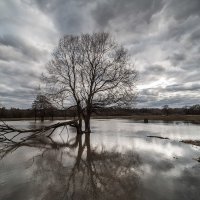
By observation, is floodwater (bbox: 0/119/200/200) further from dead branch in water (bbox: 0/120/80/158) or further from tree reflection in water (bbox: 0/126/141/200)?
dead branch in water (bbox: 0/120/80/158)

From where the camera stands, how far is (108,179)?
24.3 ft

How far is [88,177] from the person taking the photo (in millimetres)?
7664

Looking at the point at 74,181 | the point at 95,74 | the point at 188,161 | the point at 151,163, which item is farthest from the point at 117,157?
the point at 95,74

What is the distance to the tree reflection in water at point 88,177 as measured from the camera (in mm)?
5938

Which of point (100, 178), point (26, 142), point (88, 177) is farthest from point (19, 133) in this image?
point (100, 178)

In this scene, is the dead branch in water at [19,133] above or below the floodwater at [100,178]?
above

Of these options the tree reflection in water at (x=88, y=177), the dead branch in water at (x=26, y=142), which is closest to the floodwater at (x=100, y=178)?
the tree reflection in water at (x=88, y=177)

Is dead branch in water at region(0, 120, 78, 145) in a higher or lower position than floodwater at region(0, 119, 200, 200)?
higher

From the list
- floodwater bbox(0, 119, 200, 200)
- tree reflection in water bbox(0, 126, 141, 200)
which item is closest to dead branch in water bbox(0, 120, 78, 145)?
floodwater bbox(0, 119, 200, 200)

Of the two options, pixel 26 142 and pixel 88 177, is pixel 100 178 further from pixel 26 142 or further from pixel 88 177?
pixel 26 142

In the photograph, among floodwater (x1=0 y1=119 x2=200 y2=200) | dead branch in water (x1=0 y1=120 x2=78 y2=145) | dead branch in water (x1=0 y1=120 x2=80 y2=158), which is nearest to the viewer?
floodwater (x1=0 y1=119 x2=200 y2=200)

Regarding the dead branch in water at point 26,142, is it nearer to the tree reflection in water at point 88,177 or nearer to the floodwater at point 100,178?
the floodwater at point 100,178

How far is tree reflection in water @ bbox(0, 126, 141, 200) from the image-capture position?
5938mm

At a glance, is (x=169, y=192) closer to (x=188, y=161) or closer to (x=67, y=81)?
(x=188, y=161)
